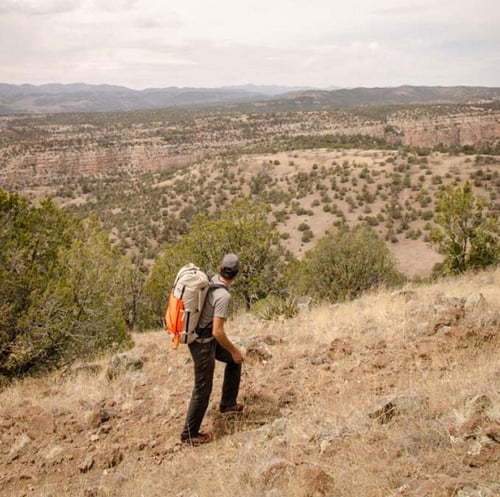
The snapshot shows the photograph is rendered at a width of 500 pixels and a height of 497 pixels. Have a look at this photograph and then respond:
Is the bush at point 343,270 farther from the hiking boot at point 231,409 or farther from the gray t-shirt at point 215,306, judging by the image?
the gray t-shirt at point 215,306

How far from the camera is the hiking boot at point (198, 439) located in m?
4.25

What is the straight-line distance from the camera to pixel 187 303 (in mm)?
4031

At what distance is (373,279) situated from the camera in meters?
15.1

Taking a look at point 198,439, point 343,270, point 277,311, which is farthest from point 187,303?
point 343,270

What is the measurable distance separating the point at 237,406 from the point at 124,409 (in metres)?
1.26

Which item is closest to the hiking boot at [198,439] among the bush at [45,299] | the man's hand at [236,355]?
the man's hand at [236,355]

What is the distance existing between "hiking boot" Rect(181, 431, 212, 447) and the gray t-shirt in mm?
1019

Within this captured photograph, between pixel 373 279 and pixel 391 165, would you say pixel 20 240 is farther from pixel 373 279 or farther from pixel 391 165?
pixel 391 165

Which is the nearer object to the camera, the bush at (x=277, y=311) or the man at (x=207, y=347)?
the man at (x=207, y=347)

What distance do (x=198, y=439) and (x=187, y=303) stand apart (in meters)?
1.27

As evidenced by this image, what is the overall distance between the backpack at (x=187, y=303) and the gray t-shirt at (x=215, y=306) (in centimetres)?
7

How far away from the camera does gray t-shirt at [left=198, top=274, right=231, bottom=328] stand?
13.4ft

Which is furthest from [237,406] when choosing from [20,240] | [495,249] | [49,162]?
[49,162]

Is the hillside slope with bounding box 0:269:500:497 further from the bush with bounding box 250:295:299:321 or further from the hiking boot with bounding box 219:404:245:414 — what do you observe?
the bush with bounding box 250:295:299:321
